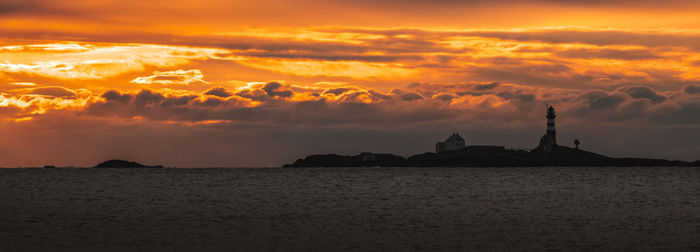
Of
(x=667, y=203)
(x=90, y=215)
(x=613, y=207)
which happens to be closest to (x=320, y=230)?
(x=90, y=215)

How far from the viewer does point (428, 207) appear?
249 ft

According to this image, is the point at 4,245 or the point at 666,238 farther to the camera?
the point at 666,238

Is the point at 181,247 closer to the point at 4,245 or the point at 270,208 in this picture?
the point at 4,245

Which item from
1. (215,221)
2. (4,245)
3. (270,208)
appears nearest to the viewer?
(4,245)

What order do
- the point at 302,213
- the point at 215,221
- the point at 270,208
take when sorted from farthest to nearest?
the point at 270,208
the point at 302,213
the point at 215,221

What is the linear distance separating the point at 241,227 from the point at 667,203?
4830 centimetres

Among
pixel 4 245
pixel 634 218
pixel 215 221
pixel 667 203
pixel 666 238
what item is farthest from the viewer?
pixel 667 203

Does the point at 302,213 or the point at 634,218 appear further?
the point at 302,213

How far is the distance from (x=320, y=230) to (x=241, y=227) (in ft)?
17.1

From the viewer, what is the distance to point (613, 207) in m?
76.1

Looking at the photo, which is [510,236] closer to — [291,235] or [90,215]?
[291,235]

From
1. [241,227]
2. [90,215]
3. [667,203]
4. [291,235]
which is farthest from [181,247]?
[667,203]

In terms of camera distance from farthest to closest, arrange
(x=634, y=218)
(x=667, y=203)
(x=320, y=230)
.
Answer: (x=667, y=203) < (x=634, y=218) < (x=320, y=230)

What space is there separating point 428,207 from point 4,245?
139ft
